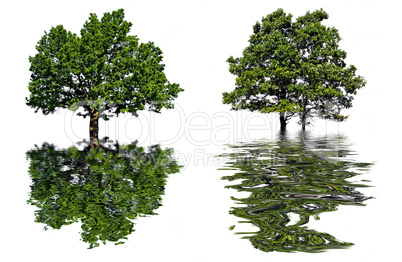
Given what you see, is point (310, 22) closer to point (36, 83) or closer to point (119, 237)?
point (36, 83)

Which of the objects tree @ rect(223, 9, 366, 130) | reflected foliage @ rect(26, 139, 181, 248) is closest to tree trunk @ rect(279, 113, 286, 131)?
tree @ rect(223, 9, 366, 130)

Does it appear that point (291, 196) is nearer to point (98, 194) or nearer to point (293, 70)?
point (98, 194)

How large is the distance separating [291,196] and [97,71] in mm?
33865

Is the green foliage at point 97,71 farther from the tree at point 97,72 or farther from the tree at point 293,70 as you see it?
the tree at point 293,70

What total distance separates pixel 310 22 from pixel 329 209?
4812 centimetres

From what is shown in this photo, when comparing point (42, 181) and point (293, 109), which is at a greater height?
point (293, 109)

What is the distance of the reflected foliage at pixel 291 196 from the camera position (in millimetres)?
8047

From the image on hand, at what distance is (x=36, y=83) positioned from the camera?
40.5m

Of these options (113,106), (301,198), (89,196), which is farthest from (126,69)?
(301,198)

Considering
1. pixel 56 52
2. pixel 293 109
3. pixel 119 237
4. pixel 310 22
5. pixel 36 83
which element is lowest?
pixel 119 237

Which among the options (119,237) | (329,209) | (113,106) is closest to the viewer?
(119,237)

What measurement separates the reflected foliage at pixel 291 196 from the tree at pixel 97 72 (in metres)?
24.2

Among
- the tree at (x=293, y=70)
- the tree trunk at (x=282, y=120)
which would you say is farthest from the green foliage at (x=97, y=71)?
the tree trunk at (x=282, y=120)

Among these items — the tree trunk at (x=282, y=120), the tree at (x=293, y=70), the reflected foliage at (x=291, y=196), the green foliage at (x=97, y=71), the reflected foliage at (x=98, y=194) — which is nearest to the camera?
the reflected foliage at (x=291, y=196)
